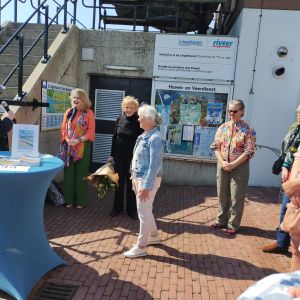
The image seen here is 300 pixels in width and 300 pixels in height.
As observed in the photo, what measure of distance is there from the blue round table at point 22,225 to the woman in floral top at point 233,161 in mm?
2381

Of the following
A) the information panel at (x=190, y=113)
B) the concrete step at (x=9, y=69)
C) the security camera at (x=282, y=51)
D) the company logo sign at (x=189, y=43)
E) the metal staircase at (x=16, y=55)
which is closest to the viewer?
the metal staircase at (x=16, y=55)

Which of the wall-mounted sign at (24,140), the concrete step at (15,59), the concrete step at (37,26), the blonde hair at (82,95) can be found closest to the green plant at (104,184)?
the blonde hair at (82,95)

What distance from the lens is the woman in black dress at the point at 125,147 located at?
5238 millimetres

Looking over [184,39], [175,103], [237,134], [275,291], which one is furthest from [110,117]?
[275,291]

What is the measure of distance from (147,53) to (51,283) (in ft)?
17.6

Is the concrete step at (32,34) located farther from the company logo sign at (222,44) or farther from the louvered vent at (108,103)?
the company logo sign at (222,44)

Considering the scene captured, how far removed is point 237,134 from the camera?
4734 millimetres

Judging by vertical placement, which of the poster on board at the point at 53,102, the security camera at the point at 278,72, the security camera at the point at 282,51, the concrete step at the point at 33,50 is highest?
the security camera at the point at 282,51

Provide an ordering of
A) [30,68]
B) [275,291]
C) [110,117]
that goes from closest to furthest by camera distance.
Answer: [275,291]
[30,68]
[110,117]

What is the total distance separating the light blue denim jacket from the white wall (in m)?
3.93

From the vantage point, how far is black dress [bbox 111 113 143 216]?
5273mm

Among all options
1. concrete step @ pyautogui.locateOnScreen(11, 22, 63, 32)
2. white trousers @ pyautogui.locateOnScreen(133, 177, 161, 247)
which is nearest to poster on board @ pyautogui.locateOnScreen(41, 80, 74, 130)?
concrete step @ pyautogui.locateOnScreen(11, 22, 63, 32)

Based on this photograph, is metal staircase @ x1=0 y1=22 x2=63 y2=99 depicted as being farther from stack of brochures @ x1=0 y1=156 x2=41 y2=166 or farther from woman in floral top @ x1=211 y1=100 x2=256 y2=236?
woman in floral top @ x1=211 y1=100 x2=256 y2=236

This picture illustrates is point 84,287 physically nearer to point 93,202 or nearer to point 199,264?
point 199,264
